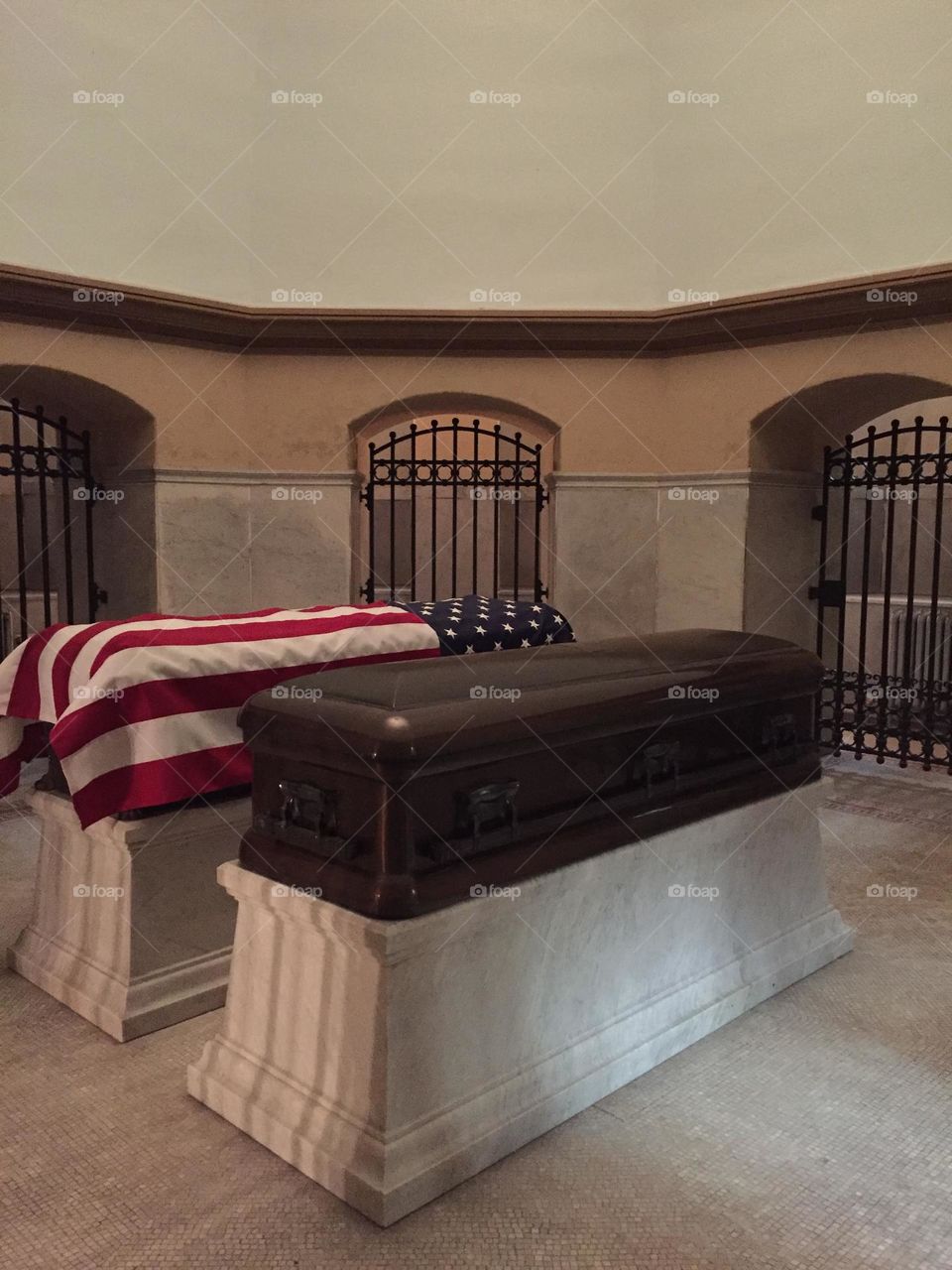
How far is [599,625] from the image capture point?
775 centimetres

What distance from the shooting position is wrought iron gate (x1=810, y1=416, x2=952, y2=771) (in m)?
6.92

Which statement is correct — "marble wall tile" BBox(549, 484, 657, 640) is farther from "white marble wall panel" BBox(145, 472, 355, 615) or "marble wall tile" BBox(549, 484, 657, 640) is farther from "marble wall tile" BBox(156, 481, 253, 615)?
"marble wall tile" BBox(156, 481, 253, 615)

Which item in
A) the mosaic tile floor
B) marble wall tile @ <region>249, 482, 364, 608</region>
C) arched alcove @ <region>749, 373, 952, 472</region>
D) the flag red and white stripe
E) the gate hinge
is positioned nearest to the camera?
the mosaic tile floor

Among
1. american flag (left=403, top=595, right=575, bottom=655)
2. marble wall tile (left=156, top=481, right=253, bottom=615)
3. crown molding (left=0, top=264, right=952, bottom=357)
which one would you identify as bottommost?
american flag (left=403, top=595, right=575, bottom=655)

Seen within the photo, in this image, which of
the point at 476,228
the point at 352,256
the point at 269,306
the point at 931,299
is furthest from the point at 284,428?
the point at 931,299

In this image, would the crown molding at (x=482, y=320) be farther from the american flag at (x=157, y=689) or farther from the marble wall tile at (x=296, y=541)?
the american flag at (x=157, y=689)

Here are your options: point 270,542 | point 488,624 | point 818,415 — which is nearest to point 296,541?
point 270,542

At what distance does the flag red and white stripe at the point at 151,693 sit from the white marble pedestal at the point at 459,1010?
597 millimetres

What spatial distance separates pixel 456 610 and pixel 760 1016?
2089 mm

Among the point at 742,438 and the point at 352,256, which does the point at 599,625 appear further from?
the point at 352,256

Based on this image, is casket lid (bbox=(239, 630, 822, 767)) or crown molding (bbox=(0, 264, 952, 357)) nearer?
casket lid (bbox=(239, 630, 822, 767))

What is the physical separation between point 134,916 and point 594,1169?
169 centimetres

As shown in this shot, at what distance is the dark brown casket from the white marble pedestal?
→ 0.29 feet

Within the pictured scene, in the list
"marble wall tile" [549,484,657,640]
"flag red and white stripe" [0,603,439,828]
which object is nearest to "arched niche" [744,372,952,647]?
"marble wall tile" [549,484,657,640]
